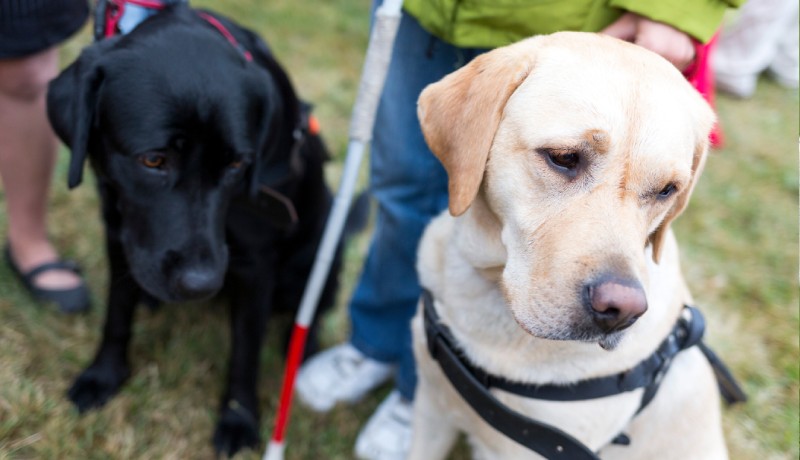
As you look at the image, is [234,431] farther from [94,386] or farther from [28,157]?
[28,157]

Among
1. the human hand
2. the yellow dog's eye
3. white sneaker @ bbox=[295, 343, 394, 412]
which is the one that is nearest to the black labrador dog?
white sneaker @ bbox=[295, 343, 394, 412]

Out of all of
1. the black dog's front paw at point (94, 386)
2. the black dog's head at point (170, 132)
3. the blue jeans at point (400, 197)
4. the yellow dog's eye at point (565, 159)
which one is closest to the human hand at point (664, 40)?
the yellow dog's eye at point (565, 159)

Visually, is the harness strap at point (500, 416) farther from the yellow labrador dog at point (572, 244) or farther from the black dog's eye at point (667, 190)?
the black dog's eye at point (667, 190)

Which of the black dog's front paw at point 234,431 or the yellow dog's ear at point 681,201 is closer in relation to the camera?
the yellow dog's ear at point 681,201

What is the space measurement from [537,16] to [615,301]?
0.87 metres

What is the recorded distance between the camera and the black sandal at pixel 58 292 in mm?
2832

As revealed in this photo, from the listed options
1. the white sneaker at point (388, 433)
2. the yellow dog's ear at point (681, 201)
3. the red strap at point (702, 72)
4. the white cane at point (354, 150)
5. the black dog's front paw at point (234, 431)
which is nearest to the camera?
the yellow dog's ear at point (681, 201)

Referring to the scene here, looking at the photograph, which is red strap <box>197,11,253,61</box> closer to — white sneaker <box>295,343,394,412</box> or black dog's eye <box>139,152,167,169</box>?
black dog's eye <box>139,152,167,169</box>

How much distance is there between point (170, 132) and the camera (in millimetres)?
1952

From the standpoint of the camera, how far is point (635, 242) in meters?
1.52

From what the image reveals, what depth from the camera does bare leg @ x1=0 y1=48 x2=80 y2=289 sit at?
248 centimetres

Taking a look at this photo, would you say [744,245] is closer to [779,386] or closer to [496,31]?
[779,386]

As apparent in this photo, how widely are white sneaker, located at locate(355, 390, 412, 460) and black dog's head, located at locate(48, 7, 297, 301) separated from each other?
0.98 m

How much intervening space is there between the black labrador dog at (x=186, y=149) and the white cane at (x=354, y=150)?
0.21m
